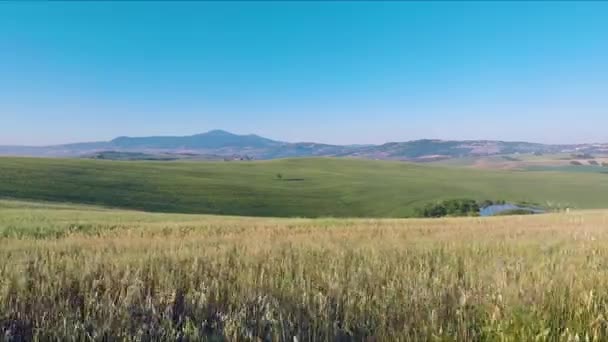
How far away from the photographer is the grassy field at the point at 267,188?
76.7 m

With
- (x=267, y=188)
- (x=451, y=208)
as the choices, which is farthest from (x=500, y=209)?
(x=267, y=188)

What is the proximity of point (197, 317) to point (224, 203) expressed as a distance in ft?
271

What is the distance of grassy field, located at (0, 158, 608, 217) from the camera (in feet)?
252

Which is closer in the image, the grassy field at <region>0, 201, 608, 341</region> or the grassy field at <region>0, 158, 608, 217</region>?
the grassy field at <region>0, 201, 608, 341</region>

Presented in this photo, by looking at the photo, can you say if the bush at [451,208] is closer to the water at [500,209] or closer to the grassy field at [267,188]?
the water at [500,209]

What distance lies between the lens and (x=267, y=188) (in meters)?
102

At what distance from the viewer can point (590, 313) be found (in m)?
3.36

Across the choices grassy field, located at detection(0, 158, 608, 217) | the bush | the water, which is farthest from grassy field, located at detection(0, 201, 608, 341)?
the water

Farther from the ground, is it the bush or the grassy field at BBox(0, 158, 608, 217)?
the grassy field at BBox(0, 158, 608, 217)

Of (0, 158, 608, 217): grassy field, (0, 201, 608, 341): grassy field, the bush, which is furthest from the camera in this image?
the bush

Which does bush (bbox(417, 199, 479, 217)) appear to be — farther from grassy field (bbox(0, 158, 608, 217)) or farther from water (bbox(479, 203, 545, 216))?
grassy field (bbox(0, 158, 608, 217))

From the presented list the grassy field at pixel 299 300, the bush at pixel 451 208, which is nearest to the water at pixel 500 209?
the bush at pixel 451 208

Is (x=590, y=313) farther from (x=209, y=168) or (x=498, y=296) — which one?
(x=209, y=168)

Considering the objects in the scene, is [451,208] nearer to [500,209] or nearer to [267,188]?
[500,209]
